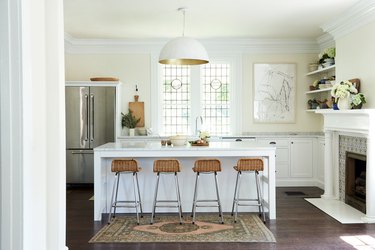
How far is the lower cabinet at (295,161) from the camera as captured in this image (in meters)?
7.77

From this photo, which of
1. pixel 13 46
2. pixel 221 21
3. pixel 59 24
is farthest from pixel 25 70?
pixel 221 21

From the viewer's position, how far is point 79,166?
754 centimetres

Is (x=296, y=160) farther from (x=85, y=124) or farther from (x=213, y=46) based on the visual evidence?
(x=85, y=124)

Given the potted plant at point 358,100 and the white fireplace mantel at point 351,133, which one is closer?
the white fireplace mantel at point 351,133

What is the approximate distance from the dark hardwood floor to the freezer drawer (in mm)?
1096

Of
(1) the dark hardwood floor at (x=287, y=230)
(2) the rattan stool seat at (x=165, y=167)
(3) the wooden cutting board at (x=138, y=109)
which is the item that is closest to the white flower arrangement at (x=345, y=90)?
(1) the dark hardwood floor at (x=287, y=230)

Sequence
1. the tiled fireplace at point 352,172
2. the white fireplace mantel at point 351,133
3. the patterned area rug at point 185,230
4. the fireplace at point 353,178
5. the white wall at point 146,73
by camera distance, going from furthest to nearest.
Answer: the white wall at point 146,73 < the fireplace at point 353,178 < the tiled fireplace at point 352,172 < the white fireplace mantel at point 351,133 < the patterned area rug at point 185,230

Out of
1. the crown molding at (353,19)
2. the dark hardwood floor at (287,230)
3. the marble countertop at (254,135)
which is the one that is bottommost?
the dark hardwood floor at (287,230)

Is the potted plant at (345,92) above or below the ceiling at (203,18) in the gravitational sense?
below

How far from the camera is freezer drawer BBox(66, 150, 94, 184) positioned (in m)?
7.53

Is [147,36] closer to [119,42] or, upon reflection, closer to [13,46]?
[119,42]

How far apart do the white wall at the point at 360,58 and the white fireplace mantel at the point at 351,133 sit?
12.2 inches

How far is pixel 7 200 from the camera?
2482 millimetres

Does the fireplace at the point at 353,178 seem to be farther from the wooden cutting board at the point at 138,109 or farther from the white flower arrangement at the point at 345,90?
the wooden cutting board at the point at 138,109
